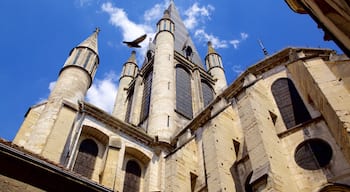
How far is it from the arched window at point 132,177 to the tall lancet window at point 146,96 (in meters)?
5.15

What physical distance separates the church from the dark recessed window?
27 mm

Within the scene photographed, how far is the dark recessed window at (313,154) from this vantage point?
26.2 ft

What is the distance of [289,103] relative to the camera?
1059 cm

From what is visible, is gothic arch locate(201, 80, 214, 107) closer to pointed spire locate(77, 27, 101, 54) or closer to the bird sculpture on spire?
the bird sculpture on spire

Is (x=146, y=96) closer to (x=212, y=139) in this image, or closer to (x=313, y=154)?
(x=212, y=139)

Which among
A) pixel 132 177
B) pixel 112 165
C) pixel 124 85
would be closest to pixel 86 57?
pixel 112 165

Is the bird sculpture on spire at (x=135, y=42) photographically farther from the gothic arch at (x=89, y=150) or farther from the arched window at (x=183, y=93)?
the gothic arch at (x=89, y=150)

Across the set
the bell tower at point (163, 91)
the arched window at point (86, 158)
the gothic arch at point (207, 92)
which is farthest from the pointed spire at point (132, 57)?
the arched window at point (86, 158)

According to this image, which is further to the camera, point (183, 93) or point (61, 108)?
point (183, 93)

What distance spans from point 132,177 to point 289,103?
22.7ft

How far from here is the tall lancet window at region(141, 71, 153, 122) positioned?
18.4m

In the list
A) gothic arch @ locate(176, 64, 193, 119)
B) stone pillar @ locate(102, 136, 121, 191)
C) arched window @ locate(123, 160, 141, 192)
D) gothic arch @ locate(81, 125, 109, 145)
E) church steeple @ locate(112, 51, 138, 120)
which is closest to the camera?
stone pillar @ locate(102, 136, 121, 191)

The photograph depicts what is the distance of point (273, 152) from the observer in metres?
8.10

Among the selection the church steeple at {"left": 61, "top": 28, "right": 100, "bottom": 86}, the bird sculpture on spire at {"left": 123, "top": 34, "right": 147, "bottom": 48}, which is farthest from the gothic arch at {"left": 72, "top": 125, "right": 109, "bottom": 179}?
the bird sculpture on spire at {"left": 123, "top": 34, "right": 147, "bottom": 48}
